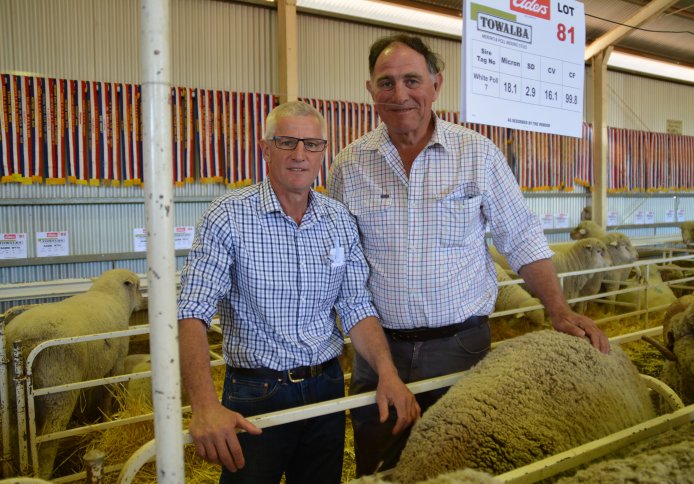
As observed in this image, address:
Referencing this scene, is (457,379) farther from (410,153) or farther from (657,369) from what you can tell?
(657,369)

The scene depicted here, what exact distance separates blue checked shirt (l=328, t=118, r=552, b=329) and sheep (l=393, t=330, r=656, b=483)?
345 millimetres

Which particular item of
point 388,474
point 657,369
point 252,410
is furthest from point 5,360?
point 657,369

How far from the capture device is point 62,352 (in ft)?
12.9

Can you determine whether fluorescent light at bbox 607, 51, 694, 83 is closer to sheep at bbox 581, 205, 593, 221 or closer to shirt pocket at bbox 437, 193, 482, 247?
sheep at bbox 581, 205, 593, 221

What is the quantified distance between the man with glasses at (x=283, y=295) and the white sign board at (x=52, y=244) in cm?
566

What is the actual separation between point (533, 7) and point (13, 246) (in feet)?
20.8

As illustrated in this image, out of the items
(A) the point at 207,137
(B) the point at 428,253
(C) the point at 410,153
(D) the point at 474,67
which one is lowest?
(B) the point at 428,253

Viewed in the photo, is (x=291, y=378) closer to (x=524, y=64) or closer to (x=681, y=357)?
(x=524, y=64)

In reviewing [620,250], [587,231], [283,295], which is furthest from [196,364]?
[587,231]

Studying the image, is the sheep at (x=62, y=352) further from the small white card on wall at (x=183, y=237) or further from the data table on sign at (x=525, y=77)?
the data table on sign at (x=525, y=77)

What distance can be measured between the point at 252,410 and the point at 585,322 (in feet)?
4.38

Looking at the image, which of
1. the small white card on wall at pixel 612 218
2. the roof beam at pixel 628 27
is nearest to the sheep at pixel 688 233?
the small white card on wall at pixel 612 218

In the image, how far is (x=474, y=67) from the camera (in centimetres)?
241

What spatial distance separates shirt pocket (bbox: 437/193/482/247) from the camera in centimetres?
238
